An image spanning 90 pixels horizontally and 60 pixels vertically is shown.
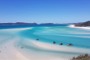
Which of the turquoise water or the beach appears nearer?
the beach

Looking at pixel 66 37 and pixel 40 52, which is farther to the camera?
pixel 66 37

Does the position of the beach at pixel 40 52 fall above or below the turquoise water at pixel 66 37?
above

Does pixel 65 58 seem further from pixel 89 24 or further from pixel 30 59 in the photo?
pixel 89 24

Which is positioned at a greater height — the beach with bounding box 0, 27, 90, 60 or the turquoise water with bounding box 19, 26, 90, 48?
the beach with bounding box 0, 27, 90, 60

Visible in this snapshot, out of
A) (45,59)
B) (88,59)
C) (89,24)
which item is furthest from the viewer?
(89,24)

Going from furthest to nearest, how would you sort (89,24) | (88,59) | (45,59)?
(89,24), (45,59), (88,59)

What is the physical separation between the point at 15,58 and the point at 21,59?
101 centimetres

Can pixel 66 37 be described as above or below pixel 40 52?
below

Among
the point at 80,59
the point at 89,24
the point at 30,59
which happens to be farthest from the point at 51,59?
the point at 89,24

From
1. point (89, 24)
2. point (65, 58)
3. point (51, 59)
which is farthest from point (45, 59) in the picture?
point (89, 24)

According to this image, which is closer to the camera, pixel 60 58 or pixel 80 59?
pixel 80 59

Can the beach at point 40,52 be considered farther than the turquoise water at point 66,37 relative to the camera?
No

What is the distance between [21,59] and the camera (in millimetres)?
19297

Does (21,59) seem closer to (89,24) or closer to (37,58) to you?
(37,58)
